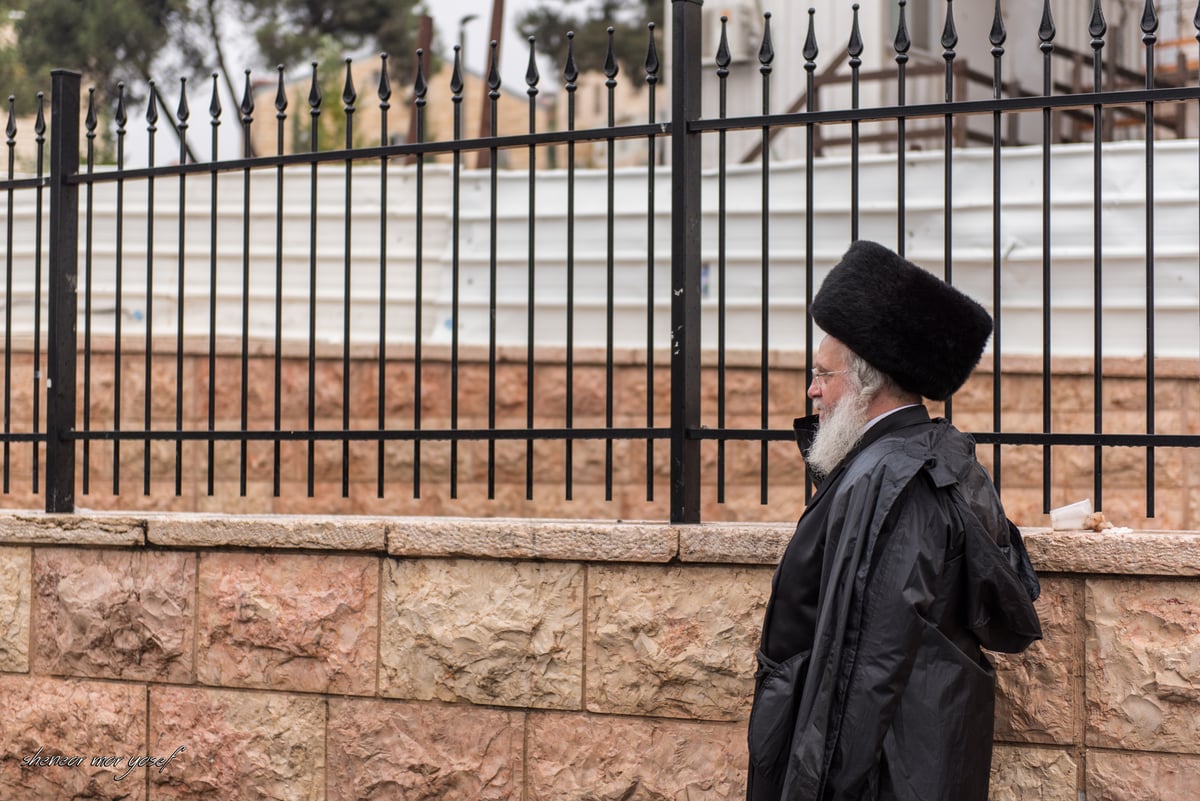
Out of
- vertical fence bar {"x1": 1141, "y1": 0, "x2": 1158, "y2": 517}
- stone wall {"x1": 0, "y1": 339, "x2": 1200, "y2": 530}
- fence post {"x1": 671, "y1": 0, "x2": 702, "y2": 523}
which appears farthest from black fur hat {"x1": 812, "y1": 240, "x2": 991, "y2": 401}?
stone wall {"x1": 0, "y1": 339, "x2": 1200, "y2": 530}

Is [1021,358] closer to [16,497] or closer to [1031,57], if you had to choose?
[1031,57]

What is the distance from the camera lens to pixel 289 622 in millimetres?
→ 4410

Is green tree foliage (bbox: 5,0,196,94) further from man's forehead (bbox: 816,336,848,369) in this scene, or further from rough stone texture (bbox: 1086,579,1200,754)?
rough stone texture (bbox: 1086,579,1200,754)

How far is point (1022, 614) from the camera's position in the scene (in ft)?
9.59

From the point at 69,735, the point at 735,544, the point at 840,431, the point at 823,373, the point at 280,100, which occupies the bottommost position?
the point at 69,735

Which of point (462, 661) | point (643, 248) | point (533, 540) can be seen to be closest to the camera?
point (533, 540)

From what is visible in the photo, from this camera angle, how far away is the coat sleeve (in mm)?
2662

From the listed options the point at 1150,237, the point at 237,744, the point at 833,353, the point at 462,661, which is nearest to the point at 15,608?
the point at 237,744

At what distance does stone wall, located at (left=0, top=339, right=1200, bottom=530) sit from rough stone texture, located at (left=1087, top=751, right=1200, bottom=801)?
426 centimetres

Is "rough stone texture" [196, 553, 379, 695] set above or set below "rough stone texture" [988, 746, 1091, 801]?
above

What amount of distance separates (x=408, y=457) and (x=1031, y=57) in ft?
21.6

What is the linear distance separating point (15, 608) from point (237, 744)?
116cm

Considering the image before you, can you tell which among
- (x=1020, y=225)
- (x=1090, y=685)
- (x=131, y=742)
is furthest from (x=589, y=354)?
(x=1090, y=685)

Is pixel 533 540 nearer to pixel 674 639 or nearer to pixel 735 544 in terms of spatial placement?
pixel 674 639
